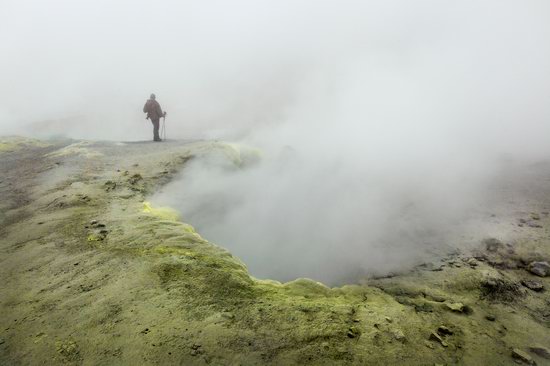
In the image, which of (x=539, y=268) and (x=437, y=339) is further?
(x=539, y=268)

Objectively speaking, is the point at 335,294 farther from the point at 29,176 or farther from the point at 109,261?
the point at 29,176

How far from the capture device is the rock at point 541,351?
10.1 ft

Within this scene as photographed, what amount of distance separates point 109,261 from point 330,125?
10258 mm

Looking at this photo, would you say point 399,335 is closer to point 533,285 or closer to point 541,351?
point 541,351

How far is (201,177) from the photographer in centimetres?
793

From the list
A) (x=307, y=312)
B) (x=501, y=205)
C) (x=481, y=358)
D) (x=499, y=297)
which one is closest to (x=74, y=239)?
(x=307, y=312)

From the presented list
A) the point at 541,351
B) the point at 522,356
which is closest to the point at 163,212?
the point at 522,356

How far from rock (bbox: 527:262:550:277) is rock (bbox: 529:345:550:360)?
146 cm

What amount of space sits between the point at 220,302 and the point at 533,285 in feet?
11.4

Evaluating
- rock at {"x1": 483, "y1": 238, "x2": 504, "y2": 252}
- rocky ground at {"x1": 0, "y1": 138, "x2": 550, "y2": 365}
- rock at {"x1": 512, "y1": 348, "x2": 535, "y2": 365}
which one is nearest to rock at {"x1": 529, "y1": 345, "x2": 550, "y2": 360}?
rocky ground at {"x1": 0, "y1": 138, "x2": 550, "y2": 365}

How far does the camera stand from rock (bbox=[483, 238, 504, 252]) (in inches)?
198

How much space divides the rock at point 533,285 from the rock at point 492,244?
816mm

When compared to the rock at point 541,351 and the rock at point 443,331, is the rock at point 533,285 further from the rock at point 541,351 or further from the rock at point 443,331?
the rock at point 443,331

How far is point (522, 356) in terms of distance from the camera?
3029 mm
